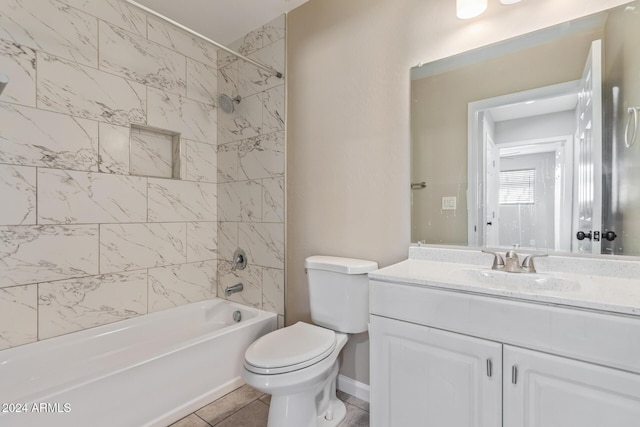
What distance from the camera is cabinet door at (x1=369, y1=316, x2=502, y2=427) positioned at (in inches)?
40.5

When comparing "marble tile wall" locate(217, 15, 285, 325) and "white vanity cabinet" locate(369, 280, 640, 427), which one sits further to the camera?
"marble tile wall" locate(217, 15, 285, 325)

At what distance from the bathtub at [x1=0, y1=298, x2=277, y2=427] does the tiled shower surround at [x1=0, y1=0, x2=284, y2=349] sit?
0.12 metres

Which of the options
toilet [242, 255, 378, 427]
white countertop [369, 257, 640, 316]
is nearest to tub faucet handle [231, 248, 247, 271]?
toilet [242, 255, 378, 427]

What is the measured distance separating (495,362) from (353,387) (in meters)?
1.07

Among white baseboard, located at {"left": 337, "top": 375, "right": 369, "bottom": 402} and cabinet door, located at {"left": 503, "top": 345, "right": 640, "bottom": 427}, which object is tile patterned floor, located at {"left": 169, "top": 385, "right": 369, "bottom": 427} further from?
cabinet door, located at {"left": 503, "top": 345, "right": 640, "bottom": 427}

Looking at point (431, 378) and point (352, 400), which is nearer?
point (431, 378)

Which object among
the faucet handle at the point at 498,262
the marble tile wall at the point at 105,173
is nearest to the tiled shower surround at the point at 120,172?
the marble tile wall at the point at 105,173

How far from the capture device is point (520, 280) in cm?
124

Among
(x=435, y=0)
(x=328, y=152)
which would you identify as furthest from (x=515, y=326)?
(x=435, y=0)

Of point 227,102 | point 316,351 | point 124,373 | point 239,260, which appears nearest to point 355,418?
point 316,351

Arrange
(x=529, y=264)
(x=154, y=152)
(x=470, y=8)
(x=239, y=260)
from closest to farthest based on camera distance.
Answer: (x=529, y=264), (x=470, y=8), (x=154, y=152), (x=239, y=260)

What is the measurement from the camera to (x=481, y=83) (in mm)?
1475

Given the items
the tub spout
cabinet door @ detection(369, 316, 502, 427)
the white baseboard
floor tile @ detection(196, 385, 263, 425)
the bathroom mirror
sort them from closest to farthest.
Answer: cabinet door @ detection(369, 316, 502, 427) < the bathroom mirror < floor tile @ detection(196, 385, 263, 425) < the white baseboard < the tub spout

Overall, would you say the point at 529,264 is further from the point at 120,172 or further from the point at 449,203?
the point at 120,172
